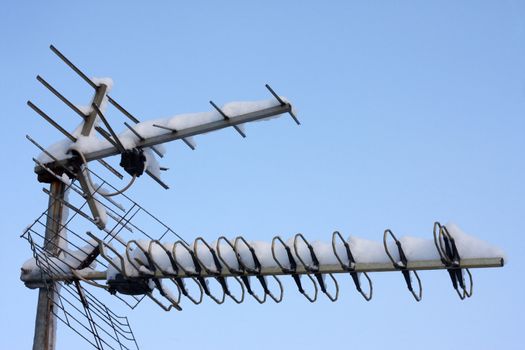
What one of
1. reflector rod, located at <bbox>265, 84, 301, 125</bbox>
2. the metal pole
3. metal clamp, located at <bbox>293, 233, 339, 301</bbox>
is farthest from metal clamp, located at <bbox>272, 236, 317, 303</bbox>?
the metal pole

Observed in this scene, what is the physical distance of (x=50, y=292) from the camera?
13.0 m

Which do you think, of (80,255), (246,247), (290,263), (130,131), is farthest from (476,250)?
(80,255)

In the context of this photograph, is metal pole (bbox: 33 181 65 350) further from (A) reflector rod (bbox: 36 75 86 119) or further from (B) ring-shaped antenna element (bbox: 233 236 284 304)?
(B) ring-shaped antenna element (bbox: 233 236 284 304)

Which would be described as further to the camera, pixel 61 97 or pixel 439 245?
pixel 61 97

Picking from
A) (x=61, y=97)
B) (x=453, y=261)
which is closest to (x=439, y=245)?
(x=453, y=261)

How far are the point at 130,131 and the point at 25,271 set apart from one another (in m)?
2.62

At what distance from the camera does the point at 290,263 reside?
970cm

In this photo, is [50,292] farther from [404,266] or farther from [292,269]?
[404,266]

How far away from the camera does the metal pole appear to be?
12727 mm

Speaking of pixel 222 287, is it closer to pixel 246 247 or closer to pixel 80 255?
pixel 246 247

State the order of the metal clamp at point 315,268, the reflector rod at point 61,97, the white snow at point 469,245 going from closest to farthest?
the white snow at point 469,245 < the metal clamp at point 315,268 < the reflector rod at point 61,97

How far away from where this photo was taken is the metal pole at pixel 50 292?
41.8 feet

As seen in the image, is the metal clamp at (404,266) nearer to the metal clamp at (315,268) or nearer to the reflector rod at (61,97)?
the metal clamp at (315,268)

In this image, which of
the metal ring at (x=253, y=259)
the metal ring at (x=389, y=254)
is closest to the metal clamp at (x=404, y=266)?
the metal ring at (x=389, y=254)
